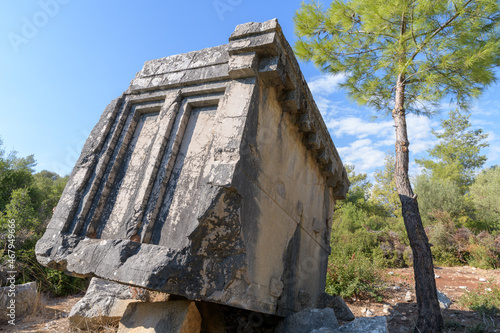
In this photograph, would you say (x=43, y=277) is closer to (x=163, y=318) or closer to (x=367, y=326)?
(x=163, y=318)

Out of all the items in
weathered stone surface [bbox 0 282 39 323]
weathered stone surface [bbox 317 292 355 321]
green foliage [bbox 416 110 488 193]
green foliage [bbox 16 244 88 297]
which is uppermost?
green foliage [bbox 416 110 488 193]

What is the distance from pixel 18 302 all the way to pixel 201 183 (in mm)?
4782

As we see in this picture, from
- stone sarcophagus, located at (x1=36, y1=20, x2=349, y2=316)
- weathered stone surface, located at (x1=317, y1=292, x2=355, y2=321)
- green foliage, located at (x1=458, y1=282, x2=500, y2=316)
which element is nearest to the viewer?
stone sarcophagus, located at (x1=36, y1=20, x2=349, y2=316)

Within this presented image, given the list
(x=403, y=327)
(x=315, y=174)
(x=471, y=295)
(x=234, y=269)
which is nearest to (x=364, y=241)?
(x=471, y=295)

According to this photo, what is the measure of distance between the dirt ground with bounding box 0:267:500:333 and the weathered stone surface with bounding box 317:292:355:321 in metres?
0.75

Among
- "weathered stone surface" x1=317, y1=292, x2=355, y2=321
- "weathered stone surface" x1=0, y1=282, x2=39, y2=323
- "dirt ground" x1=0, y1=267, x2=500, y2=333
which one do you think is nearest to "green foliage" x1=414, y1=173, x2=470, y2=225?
"dirt ground" x1=0, y1=267, x2=500, y2=333

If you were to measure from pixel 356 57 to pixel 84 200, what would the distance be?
6482mm

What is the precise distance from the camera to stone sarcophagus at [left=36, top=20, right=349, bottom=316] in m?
2.45

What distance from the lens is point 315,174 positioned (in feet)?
16.0

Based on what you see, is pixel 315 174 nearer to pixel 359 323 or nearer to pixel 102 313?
pixel 359 323

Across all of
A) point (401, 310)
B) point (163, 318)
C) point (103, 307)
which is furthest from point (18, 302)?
point (401, 310)

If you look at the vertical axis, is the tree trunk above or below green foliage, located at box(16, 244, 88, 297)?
above

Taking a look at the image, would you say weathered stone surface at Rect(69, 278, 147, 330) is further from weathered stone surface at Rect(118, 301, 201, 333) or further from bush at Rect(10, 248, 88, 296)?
bush at Rect(10, 248, 88, 296)

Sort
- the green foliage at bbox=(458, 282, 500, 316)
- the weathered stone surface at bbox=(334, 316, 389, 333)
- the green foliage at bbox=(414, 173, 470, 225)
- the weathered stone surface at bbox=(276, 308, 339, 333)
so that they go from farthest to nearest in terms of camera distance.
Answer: the green foliage at bbox=(414, 173, 470, 225) < the green foliage at bbox=(458, 282, 500, 316) < the weathered stone surface at bbox=(276, 308, 339, 333) < the weathered stone surface at bbox=(334, 316, 389, 333)
